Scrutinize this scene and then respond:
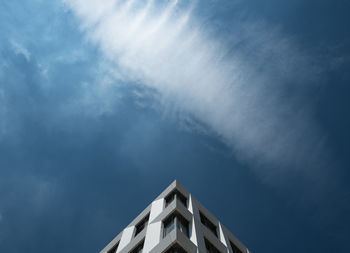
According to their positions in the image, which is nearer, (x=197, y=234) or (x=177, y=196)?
(x=197, y=234)

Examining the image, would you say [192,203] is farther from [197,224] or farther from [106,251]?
[106,251]

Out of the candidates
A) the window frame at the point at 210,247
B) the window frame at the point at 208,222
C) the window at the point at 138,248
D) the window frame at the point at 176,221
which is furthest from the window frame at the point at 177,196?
the window frame at the point at 210,247

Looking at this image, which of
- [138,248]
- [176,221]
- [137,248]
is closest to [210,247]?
[176,221]

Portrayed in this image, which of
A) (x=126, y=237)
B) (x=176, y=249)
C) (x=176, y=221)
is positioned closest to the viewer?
(x=176, y=249)

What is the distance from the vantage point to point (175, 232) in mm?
20875

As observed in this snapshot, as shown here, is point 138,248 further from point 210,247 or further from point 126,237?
point 210,247

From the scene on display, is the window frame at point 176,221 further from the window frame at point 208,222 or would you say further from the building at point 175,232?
the window frame at point 208,222

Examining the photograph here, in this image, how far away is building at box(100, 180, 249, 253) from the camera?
20.8 metres

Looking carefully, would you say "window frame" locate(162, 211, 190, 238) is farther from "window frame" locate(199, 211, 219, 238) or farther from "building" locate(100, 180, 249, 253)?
"window frame" locate(199, 211, 219, 238)

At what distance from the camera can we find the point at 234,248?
32938 mm

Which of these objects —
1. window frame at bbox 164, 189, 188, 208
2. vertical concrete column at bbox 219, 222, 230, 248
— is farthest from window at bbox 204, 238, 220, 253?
window frame at bbox 164, 189, 188, 208

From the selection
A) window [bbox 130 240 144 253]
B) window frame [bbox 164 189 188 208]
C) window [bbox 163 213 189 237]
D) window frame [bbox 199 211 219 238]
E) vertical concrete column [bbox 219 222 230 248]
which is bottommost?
vertical concrete column [bbox 219 222 230 248]

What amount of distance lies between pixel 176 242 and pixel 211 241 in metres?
7.32

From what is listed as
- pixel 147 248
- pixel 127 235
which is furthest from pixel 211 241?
pixel 127 235
